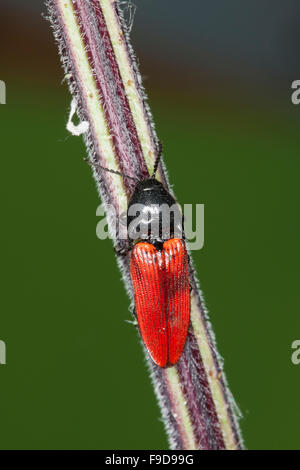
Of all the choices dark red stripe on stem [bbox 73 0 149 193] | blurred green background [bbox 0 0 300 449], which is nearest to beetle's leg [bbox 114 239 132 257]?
dark red stripe on stem [bbox 73 0 149 193]

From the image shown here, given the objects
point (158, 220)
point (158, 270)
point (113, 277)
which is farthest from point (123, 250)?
point (113, 277)

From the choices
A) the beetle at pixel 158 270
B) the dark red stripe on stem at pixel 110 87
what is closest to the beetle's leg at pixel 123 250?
the beetle at pixel 158 270

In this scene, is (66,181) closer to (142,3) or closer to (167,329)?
(167,329)

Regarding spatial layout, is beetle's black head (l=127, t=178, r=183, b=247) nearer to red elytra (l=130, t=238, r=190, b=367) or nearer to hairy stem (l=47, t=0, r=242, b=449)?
red elytra (l=130, t=238, r=190, b=367)

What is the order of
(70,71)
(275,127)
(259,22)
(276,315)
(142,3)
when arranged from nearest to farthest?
(70,71) < (276,315) < (275,127) < (142,3) < (259,22)

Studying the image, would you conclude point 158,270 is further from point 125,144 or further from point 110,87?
point 110,87

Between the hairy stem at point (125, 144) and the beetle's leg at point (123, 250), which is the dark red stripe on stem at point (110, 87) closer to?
the hairy stem at point (125, 144)
